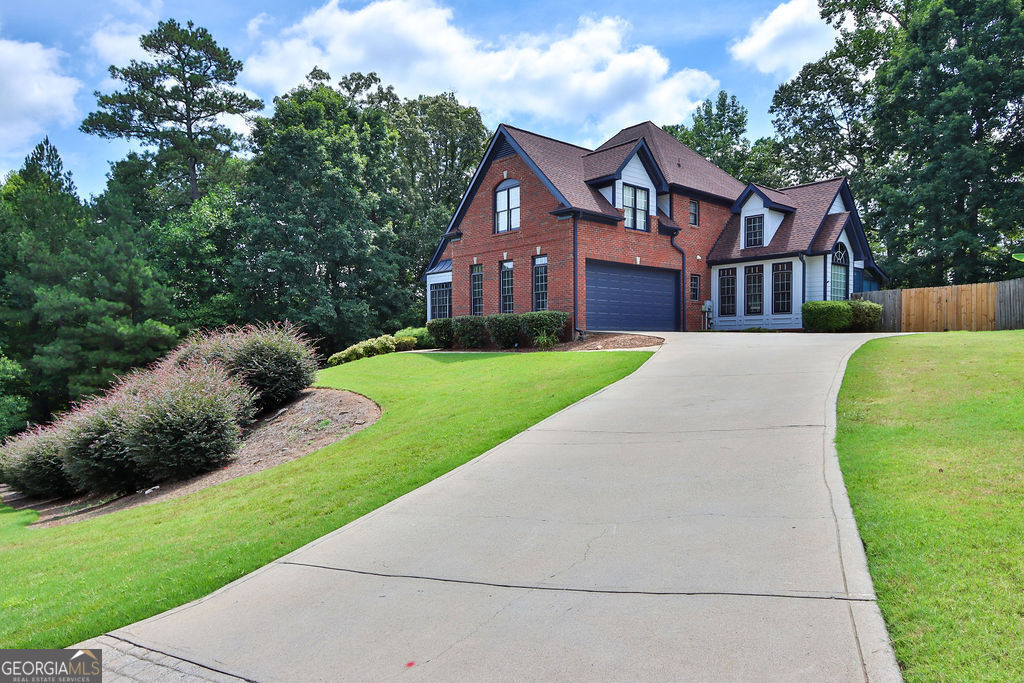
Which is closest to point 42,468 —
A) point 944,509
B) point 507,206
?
point 944,509

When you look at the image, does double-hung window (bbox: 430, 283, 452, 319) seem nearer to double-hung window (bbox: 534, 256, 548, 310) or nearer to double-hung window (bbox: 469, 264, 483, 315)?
double-hung window (bbox: 469, 264, 483, 315)

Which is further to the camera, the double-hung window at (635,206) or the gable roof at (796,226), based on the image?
the gable roof at (796,226)

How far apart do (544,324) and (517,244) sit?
4.55 m

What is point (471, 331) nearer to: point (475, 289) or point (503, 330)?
point (503, 330)

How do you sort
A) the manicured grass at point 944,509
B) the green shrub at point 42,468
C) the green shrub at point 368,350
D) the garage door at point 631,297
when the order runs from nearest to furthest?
the manicured grass at point 944,509
the green shrub at point 42,468
the garage door at point 631,297
the green shrub at point 368,350

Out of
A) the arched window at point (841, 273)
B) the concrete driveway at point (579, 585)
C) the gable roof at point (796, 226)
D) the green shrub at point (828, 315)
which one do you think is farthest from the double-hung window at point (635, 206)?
the concrete driveway at point (579, 585)

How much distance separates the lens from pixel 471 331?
2305cm

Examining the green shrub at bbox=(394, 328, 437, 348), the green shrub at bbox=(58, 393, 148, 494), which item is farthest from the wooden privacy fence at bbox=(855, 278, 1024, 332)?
the green shrub at bbox=(58, 393, 148, 494)

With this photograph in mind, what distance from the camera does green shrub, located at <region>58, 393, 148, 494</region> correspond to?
1113 cm

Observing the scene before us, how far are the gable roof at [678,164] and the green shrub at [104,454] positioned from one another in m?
21.0

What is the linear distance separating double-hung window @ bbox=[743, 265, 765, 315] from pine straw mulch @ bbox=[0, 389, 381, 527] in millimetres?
18048

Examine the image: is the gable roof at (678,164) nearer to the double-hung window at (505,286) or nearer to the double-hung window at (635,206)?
the double-hung window at (635,206)

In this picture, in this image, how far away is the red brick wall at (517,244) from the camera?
22016mm

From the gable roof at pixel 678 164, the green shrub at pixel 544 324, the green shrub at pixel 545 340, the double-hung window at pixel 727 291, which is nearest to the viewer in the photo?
the green shrub at pixel 545 340
